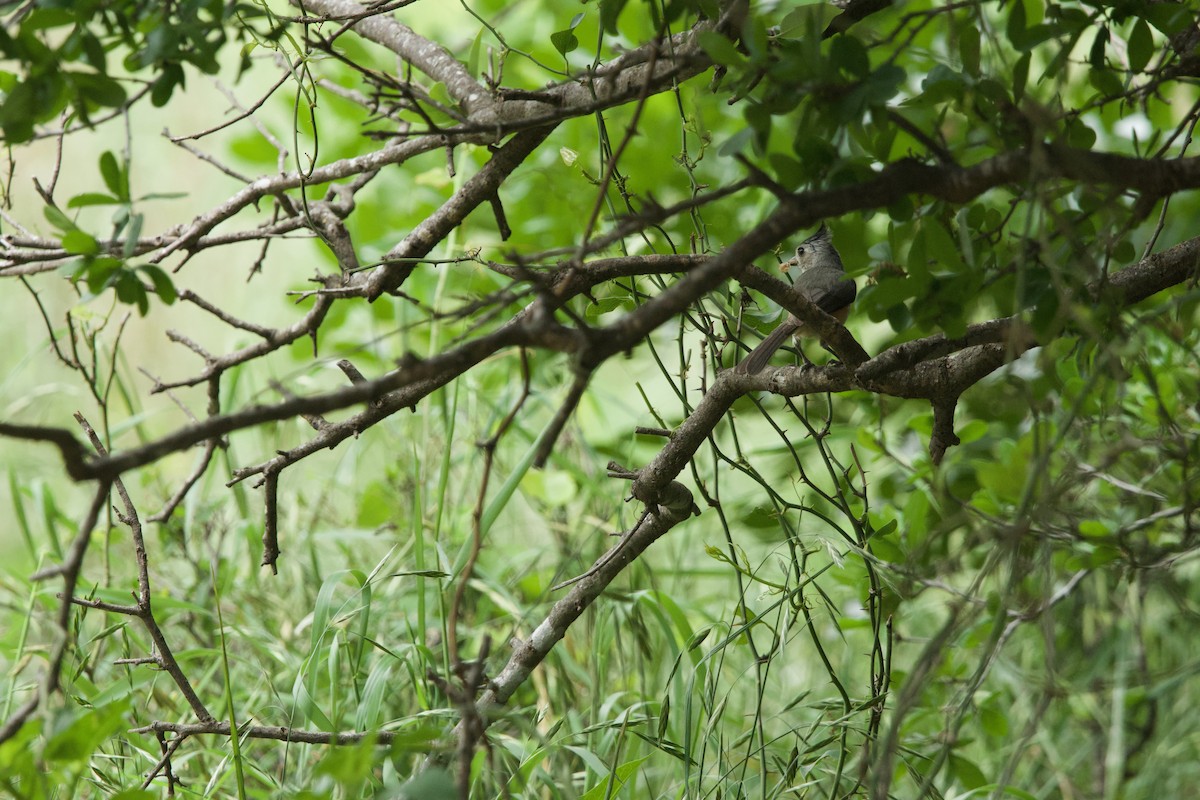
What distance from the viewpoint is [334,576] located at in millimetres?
1652

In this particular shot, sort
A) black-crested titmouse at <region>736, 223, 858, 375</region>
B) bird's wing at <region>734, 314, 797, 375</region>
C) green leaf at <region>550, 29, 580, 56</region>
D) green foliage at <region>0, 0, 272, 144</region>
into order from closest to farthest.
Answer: green foliage at <region>0, 0, 272, 144</region> → green leaf at <region>550, 29, 580, 56</region> → bird's wing at <region>734, 314, 797, 375</region> → black-crested titmouse at <region>736, 223, 858, 375</region>

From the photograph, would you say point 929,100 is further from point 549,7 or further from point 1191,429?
point 549,7

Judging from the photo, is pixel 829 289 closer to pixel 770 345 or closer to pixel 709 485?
pixel 770 345

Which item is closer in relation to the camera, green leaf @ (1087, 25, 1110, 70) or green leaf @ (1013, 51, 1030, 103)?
green leaf @ (1013, 51, 1030, 103)

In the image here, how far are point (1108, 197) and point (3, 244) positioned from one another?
1.55 meters

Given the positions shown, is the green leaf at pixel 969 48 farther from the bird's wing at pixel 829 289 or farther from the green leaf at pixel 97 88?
the bird's wing at pixel 829 289

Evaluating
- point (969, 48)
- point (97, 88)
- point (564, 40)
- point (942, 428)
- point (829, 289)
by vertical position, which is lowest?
point (97, 88)

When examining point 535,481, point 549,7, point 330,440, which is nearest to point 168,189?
point 549,7

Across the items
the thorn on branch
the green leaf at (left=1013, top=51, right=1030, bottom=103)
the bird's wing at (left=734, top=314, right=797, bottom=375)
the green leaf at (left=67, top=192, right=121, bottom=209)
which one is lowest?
the green leaf at (left=67, top=192, right=121, bottom=209)

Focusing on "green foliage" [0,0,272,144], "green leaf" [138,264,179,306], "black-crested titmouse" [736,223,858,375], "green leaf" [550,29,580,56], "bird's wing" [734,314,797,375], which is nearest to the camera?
"green foliage" [0,0,272,144]

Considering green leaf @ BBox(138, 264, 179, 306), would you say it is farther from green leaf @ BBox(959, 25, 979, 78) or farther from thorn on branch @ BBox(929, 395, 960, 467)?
thorn on branch @ BBox(929, 395, 960, 467)

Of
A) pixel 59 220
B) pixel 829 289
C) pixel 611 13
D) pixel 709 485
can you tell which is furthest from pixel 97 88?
pixel 709 485

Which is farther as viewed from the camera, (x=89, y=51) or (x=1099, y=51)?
(x=1099, y=51)

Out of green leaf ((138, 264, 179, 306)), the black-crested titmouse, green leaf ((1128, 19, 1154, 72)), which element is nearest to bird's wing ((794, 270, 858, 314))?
the black-crested titmouse
